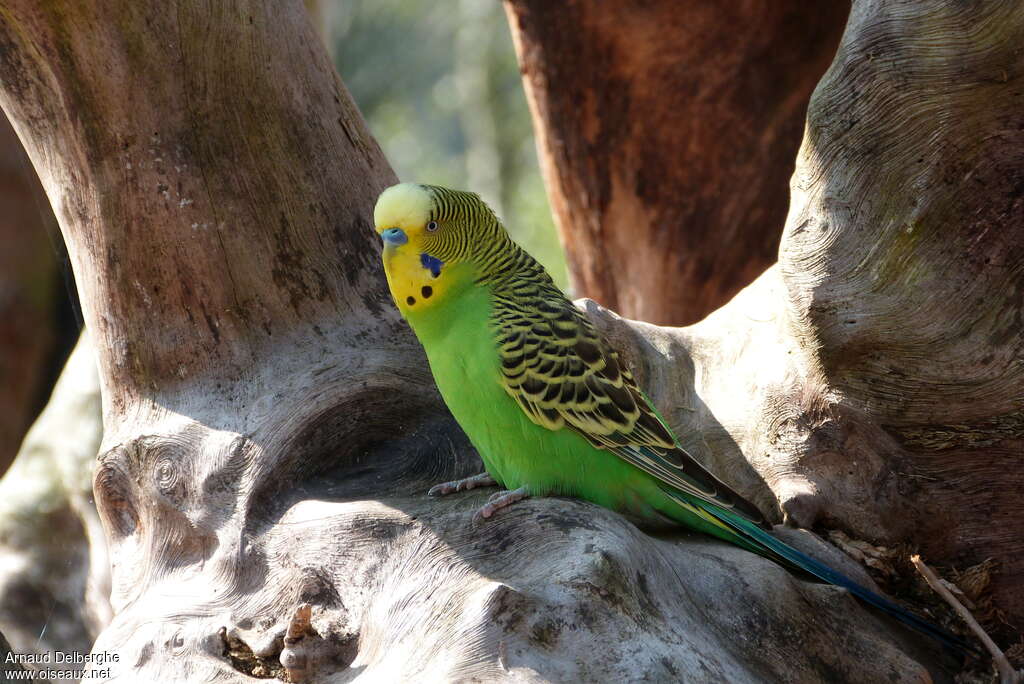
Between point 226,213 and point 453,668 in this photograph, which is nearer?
point 453,668

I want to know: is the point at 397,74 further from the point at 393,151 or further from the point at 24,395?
the point at 24,395

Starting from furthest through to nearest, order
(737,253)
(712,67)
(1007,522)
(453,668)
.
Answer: (737,253)
(712,67)
(1007,522)
(453,668)

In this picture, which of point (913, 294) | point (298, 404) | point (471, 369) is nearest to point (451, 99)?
point (298, 404)

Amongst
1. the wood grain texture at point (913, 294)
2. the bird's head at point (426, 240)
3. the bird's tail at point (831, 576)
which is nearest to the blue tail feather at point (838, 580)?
the bird's tail at point (831, 576)

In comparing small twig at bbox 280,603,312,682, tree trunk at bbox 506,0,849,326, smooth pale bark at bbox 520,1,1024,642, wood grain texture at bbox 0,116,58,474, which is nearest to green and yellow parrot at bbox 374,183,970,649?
smooth pale bark at bbox 520,1,1024,642

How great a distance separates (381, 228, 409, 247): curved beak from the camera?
304 cm

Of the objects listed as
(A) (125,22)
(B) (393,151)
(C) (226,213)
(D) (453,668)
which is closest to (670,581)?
(D) (453,668)

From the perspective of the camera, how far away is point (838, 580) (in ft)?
10.4

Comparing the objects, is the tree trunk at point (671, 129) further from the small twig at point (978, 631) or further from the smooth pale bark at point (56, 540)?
the small twig at point (978, 631)

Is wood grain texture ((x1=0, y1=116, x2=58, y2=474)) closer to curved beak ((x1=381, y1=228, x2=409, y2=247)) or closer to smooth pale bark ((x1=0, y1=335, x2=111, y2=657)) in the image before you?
smooth pale bark ((x1=0, y1=335, x2=111, y2=657))

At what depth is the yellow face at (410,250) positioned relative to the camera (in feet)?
9.86

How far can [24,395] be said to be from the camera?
25.0ft

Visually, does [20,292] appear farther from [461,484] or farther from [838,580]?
[838,580]

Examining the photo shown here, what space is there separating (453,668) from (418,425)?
1250 mm
